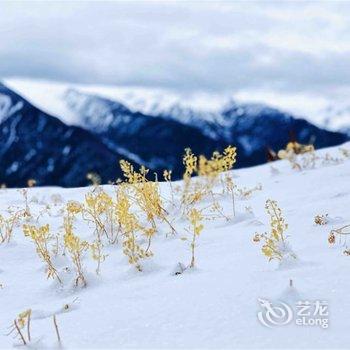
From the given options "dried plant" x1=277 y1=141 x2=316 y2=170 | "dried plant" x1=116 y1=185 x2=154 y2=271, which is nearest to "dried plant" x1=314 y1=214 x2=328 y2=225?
"dried plant" x1=116 y1=185 x2=154 y2=271

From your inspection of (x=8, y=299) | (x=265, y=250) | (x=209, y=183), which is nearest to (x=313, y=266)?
(x=265, y=250)

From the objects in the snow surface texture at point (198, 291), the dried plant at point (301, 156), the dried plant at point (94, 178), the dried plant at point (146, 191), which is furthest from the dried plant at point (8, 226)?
the dried plant at point (301, 156)

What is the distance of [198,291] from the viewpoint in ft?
12.0

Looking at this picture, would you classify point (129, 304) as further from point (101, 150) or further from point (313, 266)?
point (101, 150)

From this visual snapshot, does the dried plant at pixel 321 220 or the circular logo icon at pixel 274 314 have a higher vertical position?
the dried plant at pixel 321 220

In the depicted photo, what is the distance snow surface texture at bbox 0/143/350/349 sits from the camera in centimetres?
305

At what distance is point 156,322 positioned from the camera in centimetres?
329

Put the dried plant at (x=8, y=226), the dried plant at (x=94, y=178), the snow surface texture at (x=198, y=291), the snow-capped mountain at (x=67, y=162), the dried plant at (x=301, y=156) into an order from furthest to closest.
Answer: the snow-capped mountain at (x=67, y=162) → the dried plant at (x=301, y=156) → the dried plant at (x=94, y=178) → the dried plant at (x=8, y=226) → the snow surface texture at (x=198, y=291)

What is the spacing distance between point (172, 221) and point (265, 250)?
5.68 feet

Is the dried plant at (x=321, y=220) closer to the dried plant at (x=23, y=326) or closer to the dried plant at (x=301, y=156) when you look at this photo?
the dried plant at (x=23, y=326)

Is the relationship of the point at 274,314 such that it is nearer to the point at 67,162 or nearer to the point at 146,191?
the point at 146,191

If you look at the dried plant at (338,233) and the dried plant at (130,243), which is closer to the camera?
the dried plant at (338,233)

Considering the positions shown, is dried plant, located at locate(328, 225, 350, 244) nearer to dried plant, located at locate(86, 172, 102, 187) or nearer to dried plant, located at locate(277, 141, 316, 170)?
dried plant, located at locate(86, 172, 102, 187)

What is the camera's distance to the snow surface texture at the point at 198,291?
120 inches
